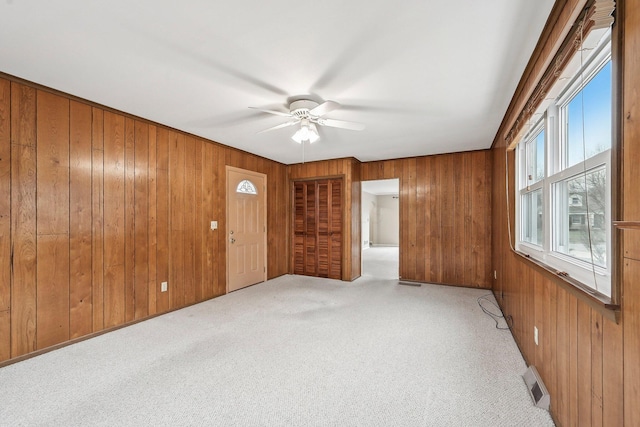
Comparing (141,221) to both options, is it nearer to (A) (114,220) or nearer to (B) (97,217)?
(A) (114,220)

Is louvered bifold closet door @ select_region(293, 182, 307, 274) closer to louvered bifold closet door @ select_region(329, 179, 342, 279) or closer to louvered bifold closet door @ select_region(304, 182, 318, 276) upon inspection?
louvered bifold closet door @ select_region(304, 182, 318, 276)

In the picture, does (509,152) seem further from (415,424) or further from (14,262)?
(14,262)

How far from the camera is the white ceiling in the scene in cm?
147

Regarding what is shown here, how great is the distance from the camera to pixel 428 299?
3.83m

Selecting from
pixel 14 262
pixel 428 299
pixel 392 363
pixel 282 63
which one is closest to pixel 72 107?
pixel 14 262

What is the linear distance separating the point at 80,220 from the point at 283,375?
7.96 feet

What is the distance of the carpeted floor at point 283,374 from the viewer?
160 cm

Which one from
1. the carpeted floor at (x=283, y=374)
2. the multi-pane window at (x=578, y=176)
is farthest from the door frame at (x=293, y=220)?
the multi-pane window at (x=578, y=176)

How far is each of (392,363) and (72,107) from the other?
371 cm

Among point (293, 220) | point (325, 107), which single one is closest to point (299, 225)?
point (293, 220)

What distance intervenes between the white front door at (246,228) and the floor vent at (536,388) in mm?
3734

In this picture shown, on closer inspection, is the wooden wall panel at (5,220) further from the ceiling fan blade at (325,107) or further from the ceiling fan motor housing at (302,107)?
the ceiling fan blade at (325,107)

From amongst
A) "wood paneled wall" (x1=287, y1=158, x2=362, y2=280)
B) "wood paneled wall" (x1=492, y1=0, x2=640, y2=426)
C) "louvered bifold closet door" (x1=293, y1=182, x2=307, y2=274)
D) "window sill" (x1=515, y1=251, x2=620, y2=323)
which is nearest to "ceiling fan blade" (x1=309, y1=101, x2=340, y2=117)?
"wood paneled wall" (x1=492, y1=0, x2=640, y2=426)

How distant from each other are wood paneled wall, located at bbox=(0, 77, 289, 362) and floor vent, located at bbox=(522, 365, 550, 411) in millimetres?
3668
